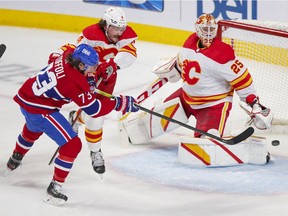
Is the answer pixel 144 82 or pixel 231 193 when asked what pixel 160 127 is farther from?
pixel 144 82

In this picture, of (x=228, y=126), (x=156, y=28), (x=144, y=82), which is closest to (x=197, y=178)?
(x=228, y=126)

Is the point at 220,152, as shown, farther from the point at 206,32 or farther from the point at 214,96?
the point at 206,32

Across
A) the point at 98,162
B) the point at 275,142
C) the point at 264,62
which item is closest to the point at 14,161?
the point at 98,162

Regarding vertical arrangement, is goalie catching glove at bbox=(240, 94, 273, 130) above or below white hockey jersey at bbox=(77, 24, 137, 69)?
below

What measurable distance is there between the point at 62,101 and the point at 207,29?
1015 mm

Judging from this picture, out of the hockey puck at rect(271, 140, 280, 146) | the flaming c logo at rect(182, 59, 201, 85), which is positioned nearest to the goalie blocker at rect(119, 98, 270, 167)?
the hockey puck at rect(271, 140, 280, 146)

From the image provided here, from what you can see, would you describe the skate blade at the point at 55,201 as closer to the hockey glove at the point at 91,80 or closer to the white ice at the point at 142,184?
the white ice at the point at 142,184

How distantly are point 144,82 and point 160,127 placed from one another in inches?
63.2

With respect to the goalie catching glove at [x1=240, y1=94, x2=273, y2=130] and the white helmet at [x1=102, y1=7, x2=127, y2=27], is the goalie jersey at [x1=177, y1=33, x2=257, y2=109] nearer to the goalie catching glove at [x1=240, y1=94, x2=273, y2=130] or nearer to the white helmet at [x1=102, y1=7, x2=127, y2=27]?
the goalie catching glove at [x1=240, y1=94, x2=273, y2=130]

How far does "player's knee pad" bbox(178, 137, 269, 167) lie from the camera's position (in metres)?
5.32

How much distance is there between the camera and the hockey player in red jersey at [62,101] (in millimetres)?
4684

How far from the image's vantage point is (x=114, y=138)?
5.98 meters

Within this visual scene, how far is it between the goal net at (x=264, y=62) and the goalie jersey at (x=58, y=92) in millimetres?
1426

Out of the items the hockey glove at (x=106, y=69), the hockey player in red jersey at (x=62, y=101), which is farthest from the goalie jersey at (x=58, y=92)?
the hockey glove at (x=106, y=69)
